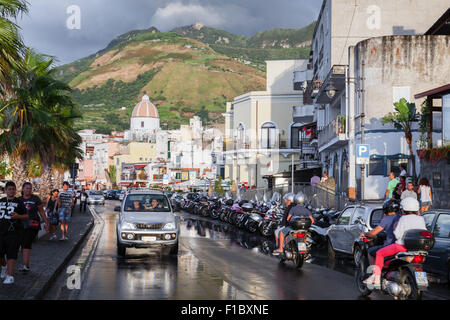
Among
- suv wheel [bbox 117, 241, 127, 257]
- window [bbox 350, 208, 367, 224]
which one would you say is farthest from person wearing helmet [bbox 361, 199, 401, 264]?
suv wheel [bbox 117, 241, 127, 257]

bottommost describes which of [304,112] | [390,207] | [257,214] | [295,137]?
[257,214]

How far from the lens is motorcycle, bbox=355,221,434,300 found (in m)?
8.48

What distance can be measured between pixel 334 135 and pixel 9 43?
23983mm

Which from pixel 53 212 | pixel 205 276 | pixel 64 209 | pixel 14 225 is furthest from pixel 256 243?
pixel 14 225

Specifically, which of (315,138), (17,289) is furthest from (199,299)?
(315,138)

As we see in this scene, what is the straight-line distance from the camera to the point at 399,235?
9047mm

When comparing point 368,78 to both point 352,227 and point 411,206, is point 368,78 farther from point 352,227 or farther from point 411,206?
point 411,206

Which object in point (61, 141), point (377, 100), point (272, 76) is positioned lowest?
point (61, 141)

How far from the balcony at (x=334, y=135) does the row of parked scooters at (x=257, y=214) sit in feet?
17.7

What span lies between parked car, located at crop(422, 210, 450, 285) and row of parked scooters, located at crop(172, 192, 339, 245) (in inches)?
239

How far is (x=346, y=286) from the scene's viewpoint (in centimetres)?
1107

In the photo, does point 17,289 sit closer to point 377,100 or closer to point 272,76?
point 377,100

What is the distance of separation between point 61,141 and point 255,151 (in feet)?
114

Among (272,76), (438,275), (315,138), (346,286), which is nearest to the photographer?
(346,286)
